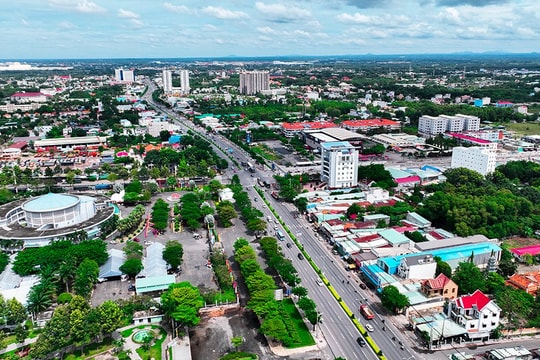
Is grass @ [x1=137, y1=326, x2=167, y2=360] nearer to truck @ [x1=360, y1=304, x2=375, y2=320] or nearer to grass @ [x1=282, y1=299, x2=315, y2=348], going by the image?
grass @ [x1=282, y1=299, x2=315, y2=348]

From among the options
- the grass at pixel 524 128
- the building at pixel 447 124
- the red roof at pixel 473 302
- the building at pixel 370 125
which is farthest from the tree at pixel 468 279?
the grass at pixel 524 128

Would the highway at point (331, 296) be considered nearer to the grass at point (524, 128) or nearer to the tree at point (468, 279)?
the tree at point (468, 279)

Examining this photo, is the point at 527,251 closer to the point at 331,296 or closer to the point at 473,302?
the point at 473,302

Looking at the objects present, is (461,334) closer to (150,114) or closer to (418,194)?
(418,194)

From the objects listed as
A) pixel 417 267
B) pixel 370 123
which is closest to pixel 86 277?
pixel 417 267

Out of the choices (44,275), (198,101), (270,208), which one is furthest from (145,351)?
(198,101)

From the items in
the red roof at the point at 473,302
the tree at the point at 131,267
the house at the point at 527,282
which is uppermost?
the red roof at the point at 473,302
